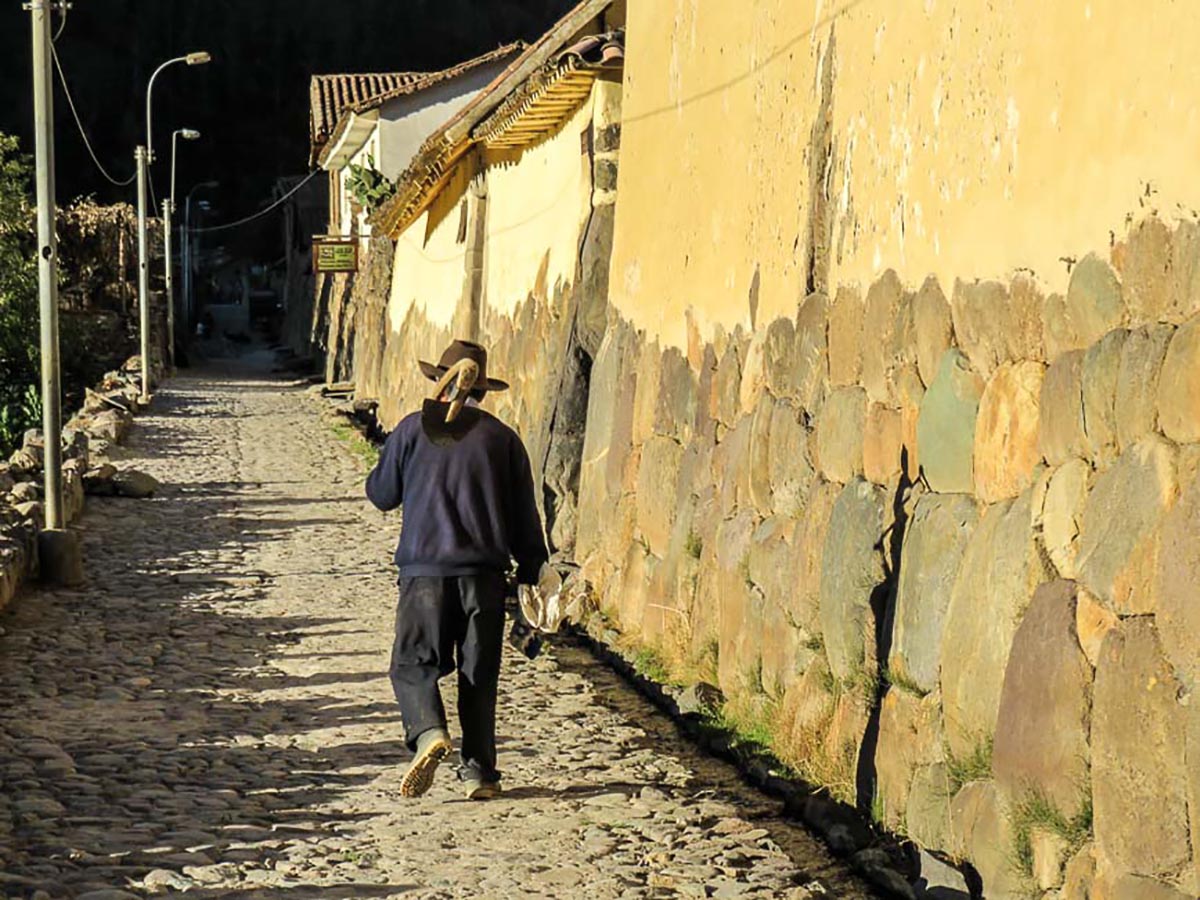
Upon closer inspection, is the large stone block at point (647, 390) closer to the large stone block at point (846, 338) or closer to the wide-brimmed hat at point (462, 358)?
the large stone block at point (846, 338)

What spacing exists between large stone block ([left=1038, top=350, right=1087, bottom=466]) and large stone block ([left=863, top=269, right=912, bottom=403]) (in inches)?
59.6

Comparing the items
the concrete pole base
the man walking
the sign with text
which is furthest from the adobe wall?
the sign with text

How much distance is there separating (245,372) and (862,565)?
4548cm

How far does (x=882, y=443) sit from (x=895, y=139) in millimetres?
1134

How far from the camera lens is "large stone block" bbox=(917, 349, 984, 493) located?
20.0 feet

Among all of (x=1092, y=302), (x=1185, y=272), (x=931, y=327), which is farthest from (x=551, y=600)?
(x=1185, y=272)

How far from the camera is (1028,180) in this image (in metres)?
5.82

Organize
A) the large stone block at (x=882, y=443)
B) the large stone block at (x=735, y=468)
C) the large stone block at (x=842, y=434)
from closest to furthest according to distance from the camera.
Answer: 1. the large stone block at (x=882, y=443)
2. the large stone block at (x=842, y=434)
3. the large stone block at (x=735, y=468)

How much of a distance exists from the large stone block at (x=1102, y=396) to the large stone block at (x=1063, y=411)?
51 millimetres

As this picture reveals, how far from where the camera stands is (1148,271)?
189 inches

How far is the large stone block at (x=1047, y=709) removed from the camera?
4.95 meters

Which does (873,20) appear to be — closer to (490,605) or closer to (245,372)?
(490,605)

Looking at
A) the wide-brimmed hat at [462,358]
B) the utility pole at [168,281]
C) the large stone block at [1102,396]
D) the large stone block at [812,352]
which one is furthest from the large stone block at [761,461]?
the utility pole at [168,281]

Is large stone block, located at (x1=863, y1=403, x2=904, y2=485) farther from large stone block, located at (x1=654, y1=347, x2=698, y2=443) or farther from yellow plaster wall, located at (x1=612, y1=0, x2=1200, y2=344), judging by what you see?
large stone block, located at (x1=654, y1=347, x2=698, y2=443)
